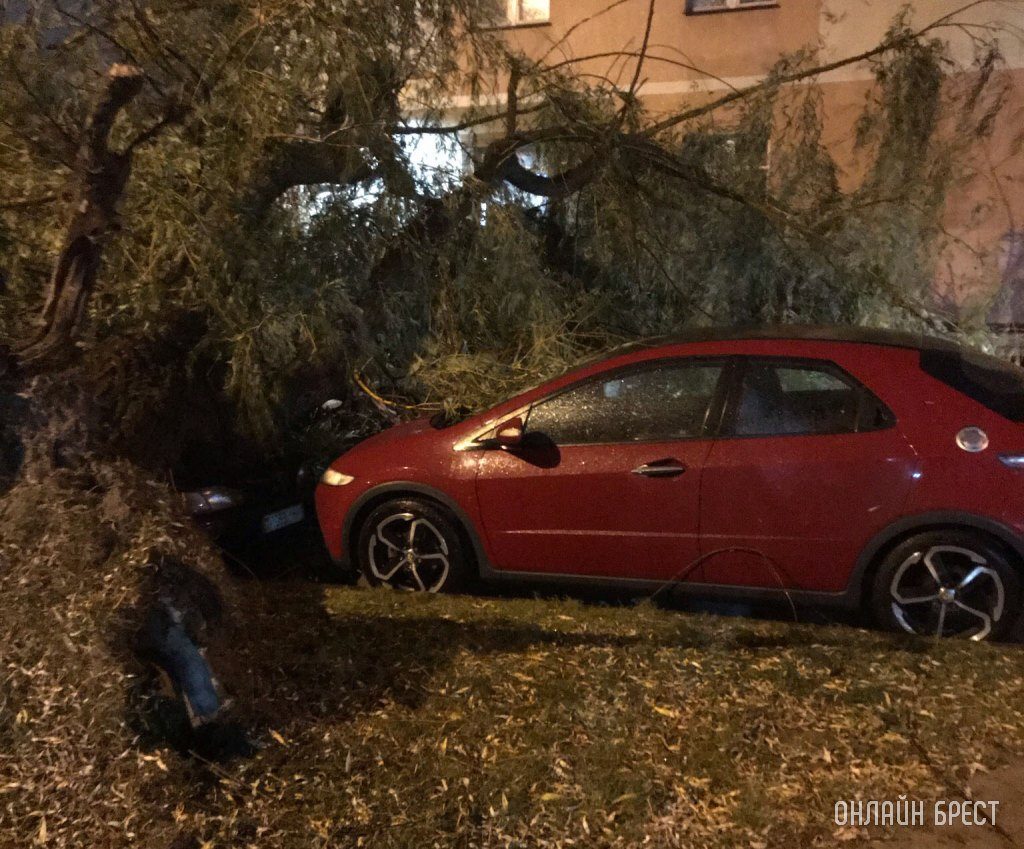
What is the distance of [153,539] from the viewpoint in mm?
3373

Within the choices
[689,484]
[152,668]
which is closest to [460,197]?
[689,484]

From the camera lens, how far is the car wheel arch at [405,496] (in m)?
4.61

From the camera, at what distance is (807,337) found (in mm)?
4309

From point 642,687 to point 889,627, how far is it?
4.41 ft

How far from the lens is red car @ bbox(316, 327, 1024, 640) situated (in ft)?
12.8

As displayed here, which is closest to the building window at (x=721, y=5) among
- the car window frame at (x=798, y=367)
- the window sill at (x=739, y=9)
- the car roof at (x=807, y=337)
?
the window sill at (x=739, y=9)

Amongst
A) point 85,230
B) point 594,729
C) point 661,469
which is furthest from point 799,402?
point 85,230

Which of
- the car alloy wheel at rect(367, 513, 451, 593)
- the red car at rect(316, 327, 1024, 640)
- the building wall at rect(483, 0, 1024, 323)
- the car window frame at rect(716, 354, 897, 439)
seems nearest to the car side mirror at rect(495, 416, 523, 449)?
the red car at rect(316, 327, 1024, 640)

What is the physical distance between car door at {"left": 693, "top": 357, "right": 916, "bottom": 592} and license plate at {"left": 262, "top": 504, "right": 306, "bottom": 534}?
2.49 meters

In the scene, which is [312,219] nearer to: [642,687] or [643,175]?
[643,175]

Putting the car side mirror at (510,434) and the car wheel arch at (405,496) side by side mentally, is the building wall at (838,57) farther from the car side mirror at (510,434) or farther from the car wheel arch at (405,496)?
the car wheel arch at (405,496)

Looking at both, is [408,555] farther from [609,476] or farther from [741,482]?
[741,482]

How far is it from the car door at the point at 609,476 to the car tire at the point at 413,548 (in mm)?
238

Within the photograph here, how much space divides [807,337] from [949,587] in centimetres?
134
